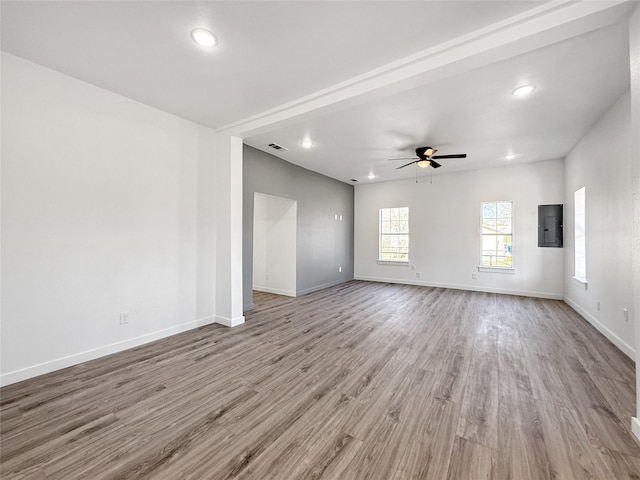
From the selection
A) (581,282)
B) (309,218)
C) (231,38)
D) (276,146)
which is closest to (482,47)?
(231,38)

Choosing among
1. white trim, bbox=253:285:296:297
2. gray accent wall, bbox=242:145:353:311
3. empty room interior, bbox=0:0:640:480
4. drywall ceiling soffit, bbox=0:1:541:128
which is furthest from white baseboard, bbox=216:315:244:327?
drywall ceiling soffit, bbox=0:1:541:128

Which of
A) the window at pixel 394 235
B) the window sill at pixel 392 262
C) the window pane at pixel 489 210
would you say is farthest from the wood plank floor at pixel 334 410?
the window at pixel 394 235

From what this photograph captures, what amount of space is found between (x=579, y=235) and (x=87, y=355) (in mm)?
7426

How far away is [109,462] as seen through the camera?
1.55 m

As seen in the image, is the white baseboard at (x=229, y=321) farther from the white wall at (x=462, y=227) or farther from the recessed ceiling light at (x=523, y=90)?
the white wall at (x=462, y=227)

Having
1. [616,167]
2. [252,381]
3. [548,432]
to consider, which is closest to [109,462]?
[252,381]

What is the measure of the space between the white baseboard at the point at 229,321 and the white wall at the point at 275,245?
2083 millimetres

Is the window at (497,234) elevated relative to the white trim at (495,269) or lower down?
elevated

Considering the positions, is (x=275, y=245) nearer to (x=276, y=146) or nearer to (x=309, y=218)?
(x=309, y=218)

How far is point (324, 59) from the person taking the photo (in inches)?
96.8

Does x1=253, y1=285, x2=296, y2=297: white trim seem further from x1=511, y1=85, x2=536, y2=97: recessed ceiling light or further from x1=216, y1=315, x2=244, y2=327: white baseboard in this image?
x1=511, y1=85, x2=536, y2=97: recessed ceiling light

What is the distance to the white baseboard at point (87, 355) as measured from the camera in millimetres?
2408

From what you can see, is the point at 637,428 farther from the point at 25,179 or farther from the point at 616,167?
the point at 25,179

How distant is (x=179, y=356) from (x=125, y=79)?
2995mm
